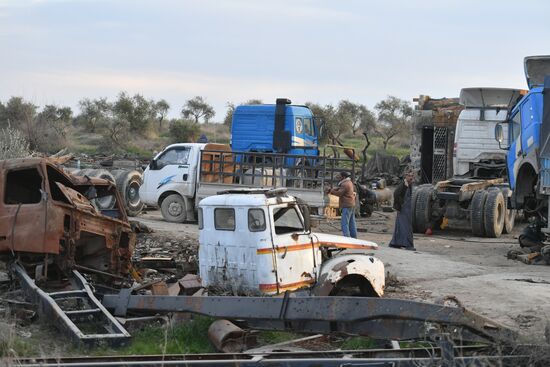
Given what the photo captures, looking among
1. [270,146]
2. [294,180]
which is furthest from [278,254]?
[270,146]

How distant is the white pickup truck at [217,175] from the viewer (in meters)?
18.7

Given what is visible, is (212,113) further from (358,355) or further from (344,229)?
(358,355)

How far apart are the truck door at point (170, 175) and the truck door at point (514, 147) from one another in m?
7.56

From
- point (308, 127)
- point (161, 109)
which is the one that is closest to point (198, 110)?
point (161, 109)

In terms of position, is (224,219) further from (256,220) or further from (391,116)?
(391,116)

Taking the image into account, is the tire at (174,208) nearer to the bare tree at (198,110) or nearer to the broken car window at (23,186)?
the broken car window at (23,186)

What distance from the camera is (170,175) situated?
20062 millimetres

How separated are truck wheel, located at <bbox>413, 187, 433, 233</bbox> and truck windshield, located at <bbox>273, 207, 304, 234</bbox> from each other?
32.7 feet

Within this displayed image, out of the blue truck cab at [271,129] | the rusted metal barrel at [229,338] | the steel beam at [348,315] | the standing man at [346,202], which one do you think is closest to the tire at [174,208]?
the blue truck cab at [271,129]

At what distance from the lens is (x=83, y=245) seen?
1184 cm

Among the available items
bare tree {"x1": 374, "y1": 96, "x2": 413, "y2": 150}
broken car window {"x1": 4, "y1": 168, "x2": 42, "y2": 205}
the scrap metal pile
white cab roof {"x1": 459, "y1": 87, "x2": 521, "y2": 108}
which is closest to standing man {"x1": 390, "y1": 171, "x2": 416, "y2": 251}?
the scrap metal pile

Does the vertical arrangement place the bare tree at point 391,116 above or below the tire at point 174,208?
above

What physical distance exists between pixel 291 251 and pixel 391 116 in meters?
57.8

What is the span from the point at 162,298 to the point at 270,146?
1347 cm
